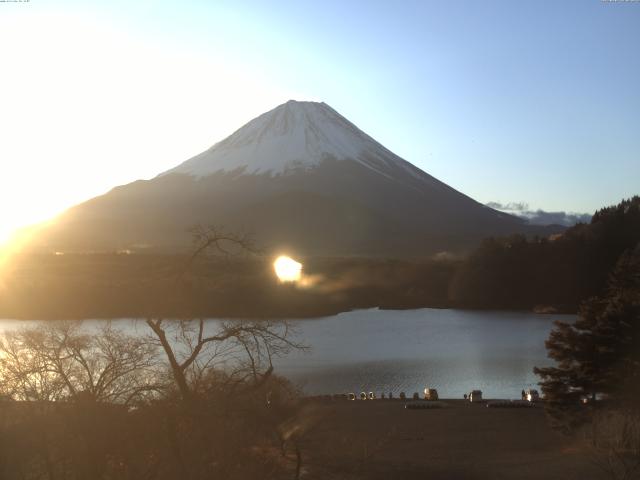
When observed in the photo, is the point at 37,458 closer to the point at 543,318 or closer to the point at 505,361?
the point at 505,361

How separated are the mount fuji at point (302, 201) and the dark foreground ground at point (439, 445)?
29397 mm

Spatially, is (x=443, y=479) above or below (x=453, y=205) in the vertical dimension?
below

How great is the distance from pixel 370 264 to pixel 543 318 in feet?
28.8

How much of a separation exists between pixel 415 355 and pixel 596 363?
8870mm

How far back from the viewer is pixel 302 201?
6109 centimetres

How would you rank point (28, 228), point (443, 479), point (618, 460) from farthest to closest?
point (28, 228) → point (443, 479) → point (618, 460)

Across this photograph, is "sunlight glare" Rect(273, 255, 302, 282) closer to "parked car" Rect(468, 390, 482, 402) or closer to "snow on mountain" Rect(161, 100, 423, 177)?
"parked car" Rect(468, 390, 482, 402)

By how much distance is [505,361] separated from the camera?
1567 cm

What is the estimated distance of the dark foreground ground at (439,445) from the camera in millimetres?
6605

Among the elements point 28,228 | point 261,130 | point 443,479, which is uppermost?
point 261,130

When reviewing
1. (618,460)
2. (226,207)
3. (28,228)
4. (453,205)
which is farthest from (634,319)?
(453,205)

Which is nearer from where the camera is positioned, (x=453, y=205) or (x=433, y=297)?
(x=433, y=297)

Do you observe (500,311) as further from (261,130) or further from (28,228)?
(261,130)

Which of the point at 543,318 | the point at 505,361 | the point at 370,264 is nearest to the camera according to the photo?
the point at 505,361
